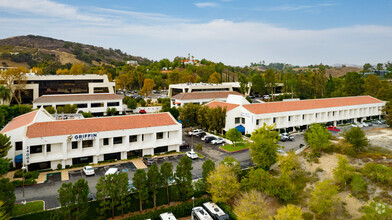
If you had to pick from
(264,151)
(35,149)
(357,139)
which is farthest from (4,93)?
(357,139)

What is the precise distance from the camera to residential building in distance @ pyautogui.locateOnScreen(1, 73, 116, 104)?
82081 mm

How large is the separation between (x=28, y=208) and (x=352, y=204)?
36456mm

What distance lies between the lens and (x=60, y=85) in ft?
282

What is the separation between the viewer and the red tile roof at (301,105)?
188 feet

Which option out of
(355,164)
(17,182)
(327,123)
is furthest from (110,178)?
(327,123)

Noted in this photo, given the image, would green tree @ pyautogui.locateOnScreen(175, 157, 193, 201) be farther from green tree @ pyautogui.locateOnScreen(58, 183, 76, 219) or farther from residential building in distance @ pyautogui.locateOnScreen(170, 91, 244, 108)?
residential building in distance @ pyautogui.locateOnScreen(170, 91, 244, 108)

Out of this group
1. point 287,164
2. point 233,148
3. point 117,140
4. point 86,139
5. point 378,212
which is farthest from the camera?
point 233,148

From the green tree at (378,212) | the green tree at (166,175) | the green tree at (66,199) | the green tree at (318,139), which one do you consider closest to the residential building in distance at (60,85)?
the green tree at (166,175)

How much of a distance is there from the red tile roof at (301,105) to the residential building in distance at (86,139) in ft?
68.1

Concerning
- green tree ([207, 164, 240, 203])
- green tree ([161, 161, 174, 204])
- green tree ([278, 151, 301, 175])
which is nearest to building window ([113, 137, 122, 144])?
green tree ([161, 161, 174, 204])

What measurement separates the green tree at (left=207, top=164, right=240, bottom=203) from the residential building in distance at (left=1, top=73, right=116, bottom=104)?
212ft

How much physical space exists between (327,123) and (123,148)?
50949 mm

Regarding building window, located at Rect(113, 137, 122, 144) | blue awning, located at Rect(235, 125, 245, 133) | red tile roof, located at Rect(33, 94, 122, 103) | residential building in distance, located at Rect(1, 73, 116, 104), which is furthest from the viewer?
residential building in distance, located at Rect(1, 73, 116, 104)

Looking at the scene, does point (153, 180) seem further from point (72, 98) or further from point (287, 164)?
point (72, 98)
